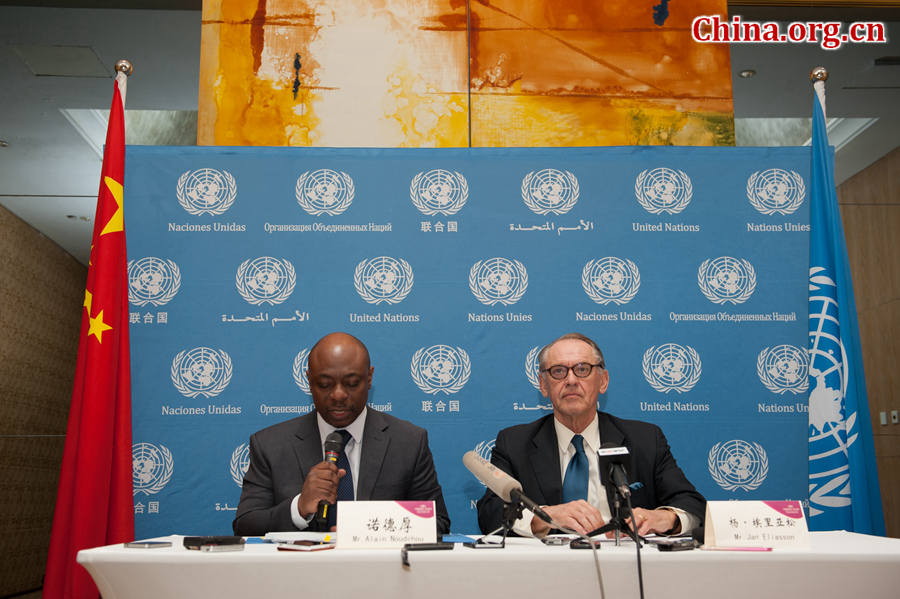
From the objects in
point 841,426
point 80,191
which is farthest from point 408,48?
point 841,426

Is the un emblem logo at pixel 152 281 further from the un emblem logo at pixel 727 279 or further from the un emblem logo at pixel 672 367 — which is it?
the un emblem logo at pixel 727 279

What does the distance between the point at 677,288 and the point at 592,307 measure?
1.40 ft

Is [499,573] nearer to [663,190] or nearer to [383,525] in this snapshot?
[383,525]

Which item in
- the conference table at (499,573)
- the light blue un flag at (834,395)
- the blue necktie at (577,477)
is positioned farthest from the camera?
the light blue un flag at (834,395)

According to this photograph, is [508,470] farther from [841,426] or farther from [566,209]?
[841,426]

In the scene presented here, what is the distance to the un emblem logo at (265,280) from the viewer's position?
3.48m

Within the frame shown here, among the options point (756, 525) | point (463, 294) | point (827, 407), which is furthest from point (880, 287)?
point (756, 525)

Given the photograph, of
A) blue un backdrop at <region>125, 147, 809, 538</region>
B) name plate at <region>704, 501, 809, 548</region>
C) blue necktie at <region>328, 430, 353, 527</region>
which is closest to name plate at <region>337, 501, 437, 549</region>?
name plate at <region>704, 501, 809, 548</region>

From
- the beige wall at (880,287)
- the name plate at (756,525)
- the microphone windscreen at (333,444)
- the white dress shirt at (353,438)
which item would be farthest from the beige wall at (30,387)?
the beige wall at (880,287)

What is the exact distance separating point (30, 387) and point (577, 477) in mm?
3535

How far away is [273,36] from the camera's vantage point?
154 inches

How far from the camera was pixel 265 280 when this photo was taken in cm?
350

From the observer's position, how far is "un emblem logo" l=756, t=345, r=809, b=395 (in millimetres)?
3465

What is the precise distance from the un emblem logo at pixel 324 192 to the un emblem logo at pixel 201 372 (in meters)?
0.82
